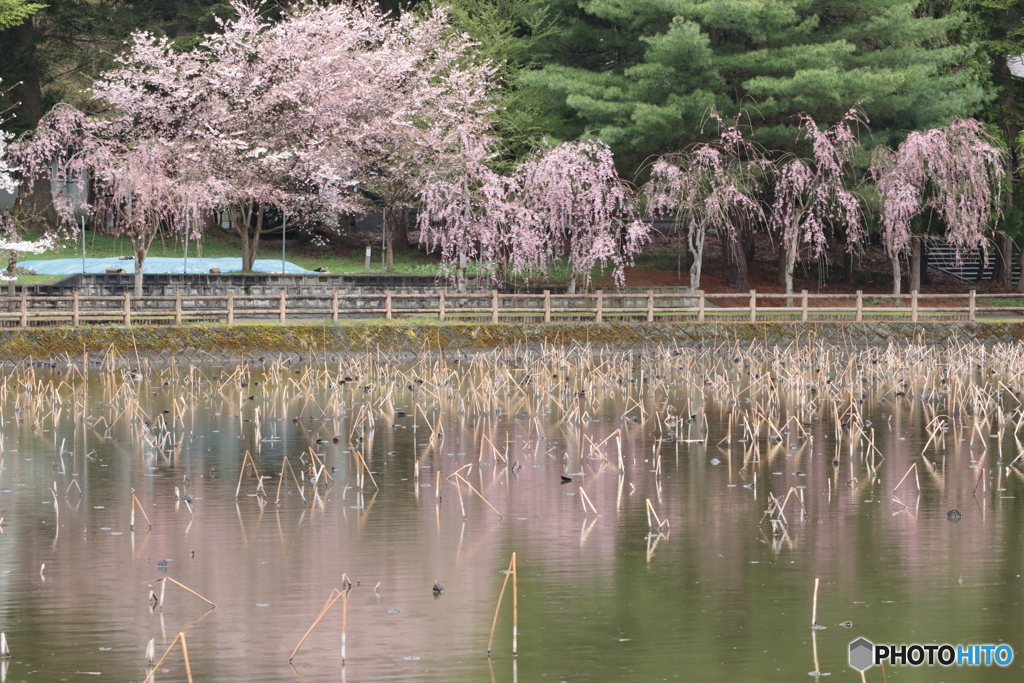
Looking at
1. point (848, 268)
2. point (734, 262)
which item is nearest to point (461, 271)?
point (734, 262)

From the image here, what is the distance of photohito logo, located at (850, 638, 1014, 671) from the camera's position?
8430 millimetres

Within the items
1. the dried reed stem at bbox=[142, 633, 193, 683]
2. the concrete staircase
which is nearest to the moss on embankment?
the concrete staircase

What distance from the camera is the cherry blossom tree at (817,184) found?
1588 inches

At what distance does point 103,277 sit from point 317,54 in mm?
11149

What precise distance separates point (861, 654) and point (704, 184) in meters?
32.7

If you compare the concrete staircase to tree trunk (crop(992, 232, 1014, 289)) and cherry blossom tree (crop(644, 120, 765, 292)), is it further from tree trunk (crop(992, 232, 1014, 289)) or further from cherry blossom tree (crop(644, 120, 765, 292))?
cherry blossom tree (crop(644, 120, 765, 292))

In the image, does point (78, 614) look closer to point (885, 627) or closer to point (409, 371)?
point (885, 627)

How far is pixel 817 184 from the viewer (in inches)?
1628

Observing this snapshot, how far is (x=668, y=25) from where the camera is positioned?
42.7 m

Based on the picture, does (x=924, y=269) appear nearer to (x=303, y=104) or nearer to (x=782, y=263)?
(x=782, y=263)

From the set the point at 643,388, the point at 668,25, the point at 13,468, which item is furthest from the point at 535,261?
the point at 13,468

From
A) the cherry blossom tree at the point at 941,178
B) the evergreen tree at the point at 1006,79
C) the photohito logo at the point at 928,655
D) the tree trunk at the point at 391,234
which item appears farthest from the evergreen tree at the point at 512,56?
the photohito logo at the point at 928,655

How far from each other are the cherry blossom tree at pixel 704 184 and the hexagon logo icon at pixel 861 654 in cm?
3099

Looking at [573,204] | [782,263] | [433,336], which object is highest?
[573,204]
